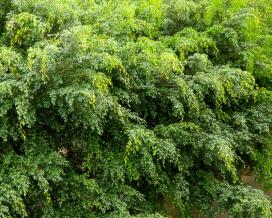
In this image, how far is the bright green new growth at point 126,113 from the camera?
378 centimetres

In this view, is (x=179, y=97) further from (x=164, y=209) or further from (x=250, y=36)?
(x=250, y=36)

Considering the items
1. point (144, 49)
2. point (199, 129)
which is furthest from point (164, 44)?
point (199, 129)

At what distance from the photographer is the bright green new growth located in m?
3.78

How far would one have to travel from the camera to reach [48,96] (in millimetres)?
3891

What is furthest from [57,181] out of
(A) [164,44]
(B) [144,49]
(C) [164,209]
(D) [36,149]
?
(A) [164,44]

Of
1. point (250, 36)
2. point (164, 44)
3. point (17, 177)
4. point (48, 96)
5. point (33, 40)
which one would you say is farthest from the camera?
point (250, 36)

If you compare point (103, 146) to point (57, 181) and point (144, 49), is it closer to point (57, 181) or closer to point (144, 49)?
point (57, 181)

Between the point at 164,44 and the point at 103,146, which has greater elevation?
the point at 164,44

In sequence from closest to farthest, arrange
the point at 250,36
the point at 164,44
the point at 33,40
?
the point at 33,40, the point at 164,44, the point at 250,36

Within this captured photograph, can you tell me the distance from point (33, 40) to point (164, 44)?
5.67ft

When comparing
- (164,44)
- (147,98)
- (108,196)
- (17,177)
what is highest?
(164,44)

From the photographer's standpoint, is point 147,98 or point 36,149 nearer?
point 36,149

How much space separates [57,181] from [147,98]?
153 centimetres

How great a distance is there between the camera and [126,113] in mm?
4203
